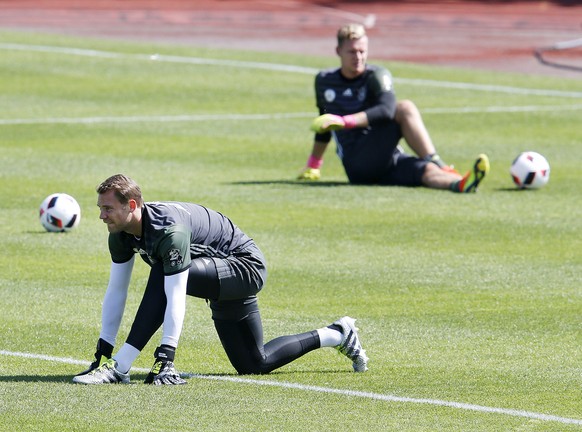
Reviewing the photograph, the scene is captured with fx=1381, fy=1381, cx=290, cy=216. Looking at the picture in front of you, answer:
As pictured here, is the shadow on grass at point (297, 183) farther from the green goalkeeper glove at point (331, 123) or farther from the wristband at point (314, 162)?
the green goalkeeper glove at point (331, 123)

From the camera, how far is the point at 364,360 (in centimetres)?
902

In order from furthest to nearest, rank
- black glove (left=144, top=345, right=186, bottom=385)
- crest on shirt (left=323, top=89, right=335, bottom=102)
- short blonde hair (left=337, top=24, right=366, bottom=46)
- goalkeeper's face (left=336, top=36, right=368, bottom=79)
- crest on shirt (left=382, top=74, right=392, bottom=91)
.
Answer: crest on shirt (left=323, top=89, right=335, bottom=102) → crest on shirt (left=382, top=74, right=392, bottom=91) → goalkeeper's face (left=336, top=36, right=368, bottom=79) → short blonde hair (left=337, top=24, right=366, bottom=46) → black glove (left=144, top=345, right=186, bottom=385)

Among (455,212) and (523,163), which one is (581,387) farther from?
(523,163)

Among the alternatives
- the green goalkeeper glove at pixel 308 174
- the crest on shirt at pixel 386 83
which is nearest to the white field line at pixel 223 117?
the green goalkeeper glove at pixel 308 174

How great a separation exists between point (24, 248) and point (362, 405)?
20.2ft

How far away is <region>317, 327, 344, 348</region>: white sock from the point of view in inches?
360

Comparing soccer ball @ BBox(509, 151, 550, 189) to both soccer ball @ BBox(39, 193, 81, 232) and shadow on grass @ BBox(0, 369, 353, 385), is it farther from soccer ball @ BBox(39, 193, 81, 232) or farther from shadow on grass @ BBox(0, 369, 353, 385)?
shadow on grass @ BBox(0, 369, 353, 385)

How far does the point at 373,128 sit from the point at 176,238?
856cm

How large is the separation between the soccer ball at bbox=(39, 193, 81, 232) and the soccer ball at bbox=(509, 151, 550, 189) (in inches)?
221

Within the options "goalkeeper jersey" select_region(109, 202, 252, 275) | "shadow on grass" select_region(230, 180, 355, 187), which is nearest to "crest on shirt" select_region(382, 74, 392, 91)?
"shadow on grass" select_region(230, 180, 355, 187)

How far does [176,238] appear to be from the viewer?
8289mm

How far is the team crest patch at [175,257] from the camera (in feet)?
27.1

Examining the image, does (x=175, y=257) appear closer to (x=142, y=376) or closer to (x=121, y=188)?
(x=121, y=188)

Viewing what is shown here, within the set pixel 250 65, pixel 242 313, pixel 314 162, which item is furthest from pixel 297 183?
pixel 250 65
